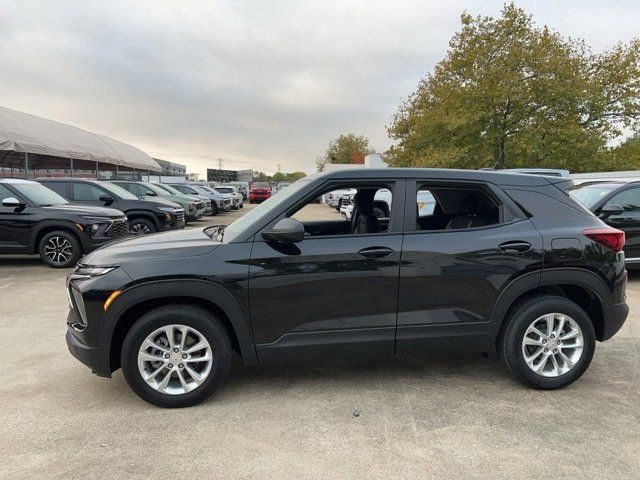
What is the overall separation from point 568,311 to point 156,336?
3125 mm

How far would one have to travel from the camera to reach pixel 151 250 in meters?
3.18

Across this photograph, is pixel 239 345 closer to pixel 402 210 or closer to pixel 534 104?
pixel 402 210

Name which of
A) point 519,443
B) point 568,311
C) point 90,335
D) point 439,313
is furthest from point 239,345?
point 568,311

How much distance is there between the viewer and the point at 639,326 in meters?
5.01

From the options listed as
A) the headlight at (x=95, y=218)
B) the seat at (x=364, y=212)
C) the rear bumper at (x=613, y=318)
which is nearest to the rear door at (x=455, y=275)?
the seat at (x=364, y=212)

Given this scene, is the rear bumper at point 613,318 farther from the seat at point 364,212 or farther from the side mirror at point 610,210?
the side mirror at point 610,210

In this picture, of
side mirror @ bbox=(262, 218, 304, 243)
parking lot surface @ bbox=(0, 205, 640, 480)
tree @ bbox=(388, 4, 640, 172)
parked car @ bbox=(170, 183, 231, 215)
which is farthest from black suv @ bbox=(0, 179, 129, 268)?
tree @ bbox=(388, 4, 640, 172)

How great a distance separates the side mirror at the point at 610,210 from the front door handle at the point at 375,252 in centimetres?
535

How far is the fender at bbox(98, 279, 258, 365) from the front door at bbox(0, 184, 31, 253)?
21.4 feet

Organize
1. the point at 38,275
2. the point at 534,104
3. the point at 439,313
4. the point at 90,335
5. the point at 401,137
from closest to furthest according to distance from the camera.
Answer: the point at 90,335 → the point at 439,313 → the point at 38,275 → the point at 534,104 → the point at 401,137

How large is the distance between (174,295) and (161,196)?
44.0 ft

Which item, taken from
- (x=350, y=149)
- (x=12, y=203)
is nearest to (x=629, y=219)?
(x=12, y=203)

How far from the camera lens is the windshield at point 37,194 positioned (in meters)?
8.45

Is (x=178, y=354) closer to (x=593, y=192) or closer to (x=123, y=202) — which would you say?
(x=593, y=192)
